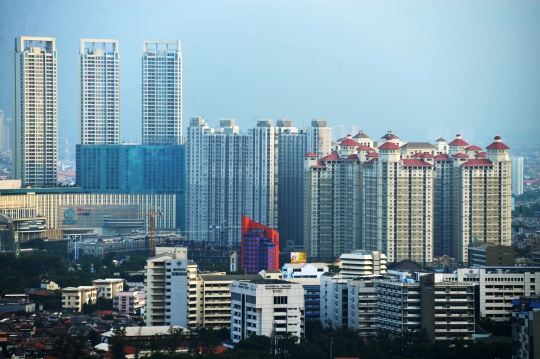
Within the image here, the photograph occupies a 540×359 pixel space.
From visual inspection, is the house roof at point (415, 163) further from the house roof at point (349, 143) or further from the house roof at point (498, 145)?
the house roof at point (349, 143)

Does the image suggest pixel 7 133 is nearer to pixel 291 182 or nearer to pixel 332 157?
pixel 291 182

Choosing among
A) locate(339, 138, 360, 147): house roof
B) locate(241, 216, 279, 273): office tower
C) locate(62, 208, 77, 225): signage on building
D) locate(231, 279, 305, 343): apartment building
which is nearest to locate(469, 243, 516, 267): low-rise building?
locate(241, 216, 279, 273): office tower

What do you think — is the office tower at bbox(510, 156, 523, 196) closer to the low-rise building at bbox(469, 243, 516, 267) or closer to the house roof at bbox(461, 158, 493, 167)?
the house roof at bbox(461, 158, 493, 167)

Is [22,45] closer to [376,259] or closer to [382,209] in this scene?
[382,209]

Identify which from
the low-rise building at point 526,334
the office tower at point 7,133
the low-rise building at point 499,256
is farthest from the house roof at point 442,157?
the low-rise building at point 526,334

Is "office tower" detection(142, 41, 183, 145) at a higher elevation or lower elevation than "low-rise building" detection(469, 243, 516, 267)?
Result: higher

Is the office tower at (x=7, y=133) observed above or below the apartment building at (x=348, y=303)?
above
